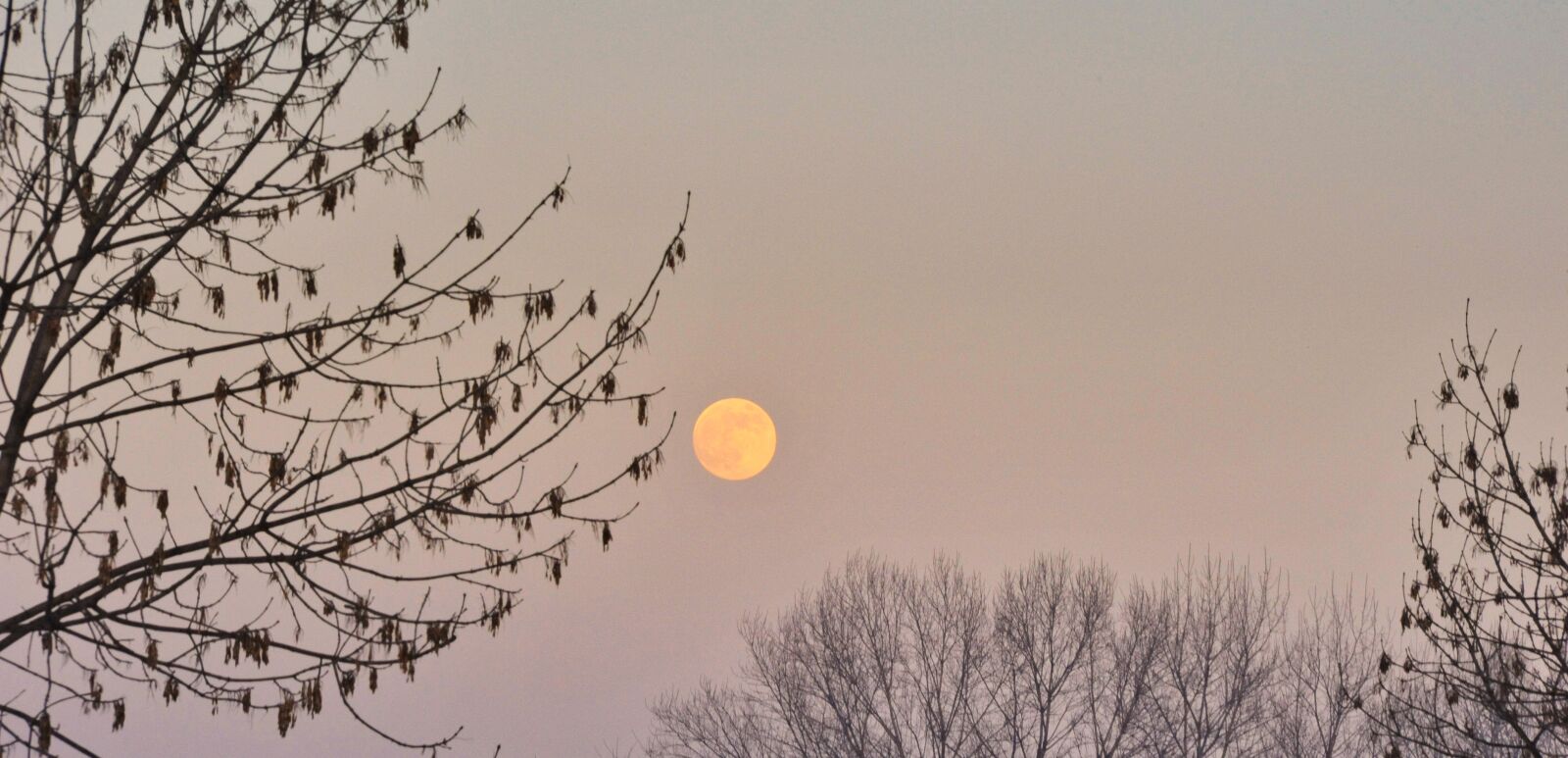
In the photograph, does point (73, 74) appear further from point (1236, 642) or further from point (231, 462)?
point (1236, 642)

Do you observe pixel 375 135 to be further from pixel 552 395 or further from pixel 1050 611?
pixel 1050 611

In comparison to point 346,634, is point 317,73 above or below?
above

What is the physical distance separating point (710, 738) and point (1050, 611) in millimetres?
7336

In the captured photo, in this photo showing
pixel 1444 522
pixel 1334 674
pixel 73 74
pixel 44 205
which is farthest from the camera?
pixel 1334 674

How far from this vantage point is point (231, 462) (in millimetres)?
4281

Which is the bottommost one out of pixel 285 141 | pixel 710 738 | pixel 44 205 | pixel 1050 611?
pixel 44 205

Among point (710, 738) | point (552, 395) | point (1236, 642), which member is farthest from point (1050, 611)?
point (552, 395)

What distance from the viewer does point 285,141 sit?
461cm

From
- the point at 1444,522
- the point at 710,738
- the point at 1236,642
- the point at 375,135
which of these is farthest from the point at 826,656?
the point at 375,135

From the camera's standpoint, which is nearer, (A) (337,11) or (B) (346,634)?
(B) (346,634)

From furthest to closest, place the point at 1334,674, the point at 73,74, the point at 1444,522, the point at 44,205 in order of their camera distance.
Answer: the point at 1334,674, the point at 1444,522, the point at 73,74, the point at 44,205

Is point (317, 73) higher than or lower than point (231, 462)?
higher

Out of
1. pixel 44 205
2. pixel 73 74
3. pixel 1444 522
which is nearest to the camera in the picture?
pixel 44 205

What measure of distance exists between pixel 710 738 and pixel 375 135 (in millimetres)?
26647
